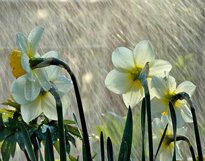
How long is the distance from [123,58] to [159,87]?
6 cm

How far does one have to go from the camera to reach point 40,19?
2.65m

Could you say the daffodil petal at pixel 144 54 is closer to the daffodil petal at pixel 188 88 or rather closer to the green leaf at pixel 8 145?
the daffodil petal at pixel 188 88

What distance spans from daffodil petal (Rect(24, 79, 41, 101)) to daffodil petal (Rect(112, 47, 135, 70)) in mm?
115

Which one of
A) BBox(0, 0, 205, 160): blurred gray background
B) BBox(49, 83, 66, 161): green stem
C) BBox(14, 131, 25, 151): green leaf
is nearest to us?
BBox(49, 83, 66, 161): green stem

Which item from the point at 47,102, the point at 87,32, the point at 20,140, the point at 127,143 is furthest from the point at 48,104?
the point at 87,32

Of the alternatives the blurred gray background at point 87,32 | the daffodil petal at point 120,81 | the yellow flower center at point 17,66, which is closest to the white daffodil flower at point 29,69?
the yellow flower center at point 17,66

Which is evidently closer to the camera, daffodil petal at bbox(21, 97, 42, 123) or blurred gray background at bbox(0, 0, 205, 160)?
daffodil petal at bbox(21, 97, 42, 123)

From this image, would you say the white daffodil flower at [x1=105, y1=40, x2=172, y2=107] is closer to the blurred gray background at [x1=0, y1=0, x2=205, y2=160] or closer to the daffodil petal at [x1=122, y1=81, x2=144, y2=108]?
the daffodil petal at [x1=122, y1=81, x2=144, y2=108]

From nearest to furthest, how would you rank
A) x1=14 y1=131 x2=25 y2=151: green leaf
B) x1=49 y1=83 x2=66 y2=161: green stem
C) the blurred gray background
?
x1=49 y1=83 x2=66 y2=161: green stem, x1=14 y1=131 x2=25 y2=151: green leaf, the blurred gray background

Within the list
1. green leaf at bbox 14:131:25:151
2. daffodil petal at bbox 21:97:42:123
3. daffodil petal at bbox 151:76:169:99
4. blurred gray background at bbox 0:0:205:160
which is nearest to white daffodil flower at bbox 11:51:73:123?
daffodil petal at bbox 21:97:42:123

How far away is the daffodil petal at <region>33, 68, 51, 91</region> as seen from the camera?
26 centimetres

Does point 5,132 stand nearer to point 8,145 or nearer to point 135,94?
point 8,145

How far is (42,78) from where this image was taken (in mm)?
269

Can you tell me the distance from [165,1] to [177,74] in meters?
0.80
